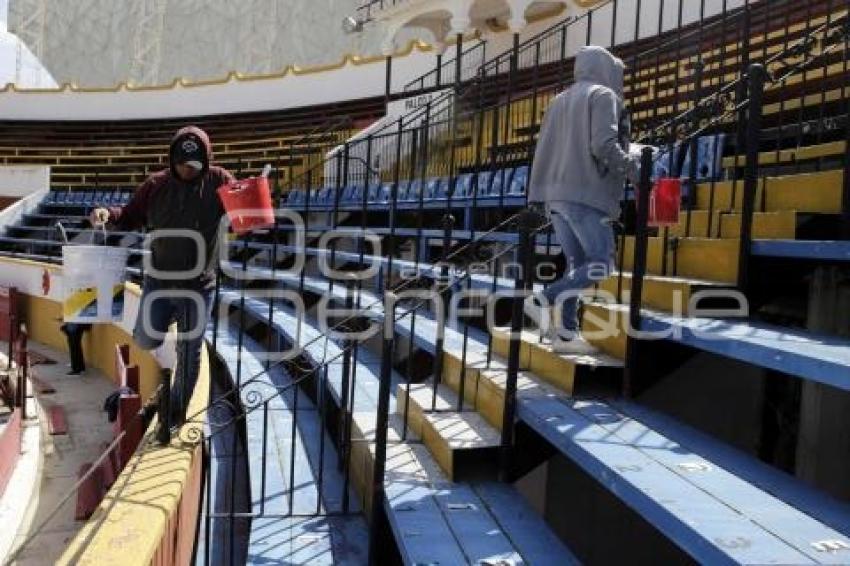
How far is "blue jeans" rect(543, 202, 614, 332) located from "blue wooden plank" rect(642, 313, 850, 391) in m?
0.31

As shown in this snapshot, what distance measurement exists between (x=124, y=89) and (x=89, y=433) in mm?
16939

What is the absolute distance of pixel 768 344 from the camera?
258 centimetres

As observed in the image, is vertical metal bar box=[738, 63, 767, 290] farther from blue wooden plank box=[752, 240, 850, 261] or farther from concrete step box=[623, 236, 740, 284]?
concrete step box=[623, 236, 740, 284]

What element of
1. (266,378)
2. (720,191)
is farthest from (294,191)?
(720,191)

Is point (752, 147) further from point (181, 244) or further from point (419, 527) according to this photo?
point (181, 244)

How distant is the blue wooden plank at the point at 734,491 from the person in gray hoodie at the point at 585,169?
717 mm

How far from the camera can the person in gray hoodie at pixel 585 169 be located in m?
3.27

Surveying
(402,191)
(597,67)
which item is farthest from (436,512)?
(402,191)

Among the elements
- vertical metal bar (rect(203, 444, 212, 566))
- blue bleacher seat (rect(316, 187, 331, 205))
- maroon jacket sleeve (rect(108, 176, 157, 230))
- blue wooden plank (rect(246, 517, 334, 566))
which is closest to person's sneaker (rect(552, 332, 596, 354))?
blue wooden plank (rect(246, 517, 334, 566))

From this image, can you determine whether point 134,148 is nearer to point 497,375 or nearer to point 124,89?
point 124,89

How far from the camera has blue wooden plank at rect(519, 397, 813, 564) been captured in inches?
71.6

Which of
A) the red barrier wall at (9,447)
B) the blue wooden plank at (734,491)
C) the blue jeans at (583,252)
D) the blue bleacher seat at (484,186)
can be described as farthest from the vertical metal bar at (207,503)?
the blue bleacher seat at (484,186)

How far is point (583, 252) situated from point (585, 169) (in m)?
0.40

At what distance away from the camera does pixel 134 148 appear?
20.1 m
